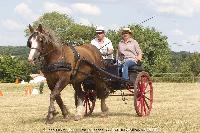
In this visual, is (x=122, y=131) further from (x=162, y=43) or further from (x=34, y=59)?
(x=162, y=43)

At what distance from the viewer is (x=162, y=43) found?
93188 millimetres

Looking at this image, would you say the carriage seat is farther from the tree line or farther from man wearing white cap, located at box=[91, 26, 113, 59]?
the tree line

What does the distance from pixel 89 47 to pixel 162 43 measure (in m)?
81.3

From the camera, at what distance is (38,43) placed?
11.2 metres

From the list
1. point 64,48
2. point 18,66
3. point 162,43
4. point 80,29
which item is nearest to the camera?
point 64,48

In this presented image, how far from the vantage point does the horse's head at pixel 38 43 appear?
11.1 m

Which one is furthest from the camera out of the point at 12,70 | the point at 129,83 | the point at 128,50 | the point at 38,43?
the point at 12,70

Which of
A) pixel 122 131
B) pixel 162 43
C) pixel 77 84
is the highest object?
pixel 162 43

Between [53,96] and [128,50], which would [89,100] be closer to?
[128,50]

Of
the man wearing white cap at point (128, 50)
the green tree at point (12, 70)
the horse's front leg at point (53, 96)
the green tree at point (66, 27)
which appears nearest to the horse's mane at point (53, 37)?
the horse's front leg at point (53, 96)

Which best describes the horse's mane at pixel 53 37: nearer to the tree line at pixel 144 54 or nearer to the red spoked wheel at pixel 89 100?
the red spoked wheel at pixel 89 100

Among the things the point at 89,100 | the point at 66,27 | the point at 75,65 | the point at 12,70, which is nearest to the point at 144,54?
the point at 12,70

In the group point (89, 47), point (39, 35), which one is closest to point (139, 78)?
point (89, 47)

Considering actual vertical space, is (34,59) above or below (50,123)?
above
